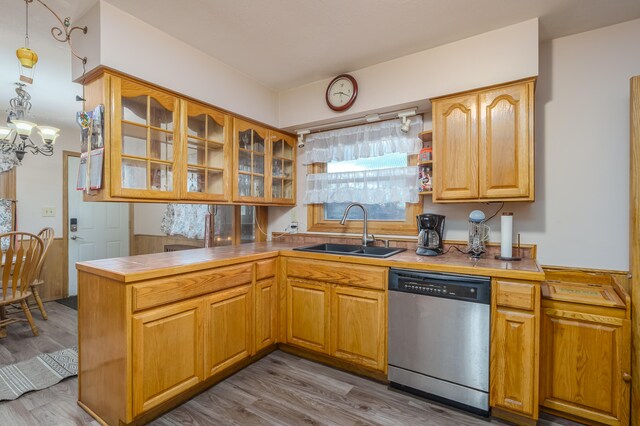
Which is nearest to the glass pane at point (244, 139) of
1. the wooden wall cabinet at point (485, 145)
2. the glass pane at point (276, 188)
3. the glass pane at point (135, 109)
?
the glass pane at point (276, 188)

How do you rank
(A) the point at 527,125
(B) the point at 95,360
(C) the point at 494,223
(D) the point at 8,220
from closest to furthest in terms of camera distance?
1. (B) the point at 95,360
2. (A) the point at 527,125
3. (C) the point at 494,223
4. (D) the point at 8,220

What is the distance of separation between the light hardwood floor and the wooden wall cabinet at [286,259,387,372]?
190 mm

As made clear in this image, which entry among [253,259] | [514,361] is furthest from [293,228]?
[514,361]

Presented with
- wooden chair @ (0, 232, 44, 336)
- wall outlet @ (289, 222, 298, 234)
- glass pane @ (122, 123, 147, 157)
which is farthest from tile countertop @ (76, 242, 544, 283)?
wooden chair @ (0, 232, 44, 336)

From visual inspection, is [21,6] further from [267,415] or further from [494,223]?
[494,223]

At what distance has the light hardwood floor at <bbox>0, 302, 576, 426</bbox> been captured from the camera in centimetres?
174

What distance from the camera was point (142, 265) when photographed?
5.77 feet

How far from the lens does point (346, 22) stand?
196cm

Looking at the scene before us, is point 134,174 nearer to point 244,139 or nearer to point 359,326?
point 244,139

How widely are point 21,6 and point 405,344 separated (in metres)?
3.08

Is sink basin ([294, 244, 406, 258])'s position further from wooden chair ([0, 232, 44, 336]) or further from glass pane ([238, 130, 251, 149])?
wooden chair ([0, 232, 44, 336])

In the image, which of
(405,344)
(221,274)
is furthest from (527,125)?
(221,274)

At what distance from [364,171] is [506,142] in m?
1.15

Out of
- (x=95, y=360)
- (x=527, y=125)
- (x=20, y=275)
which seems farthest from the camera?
(x=20, y=275)
